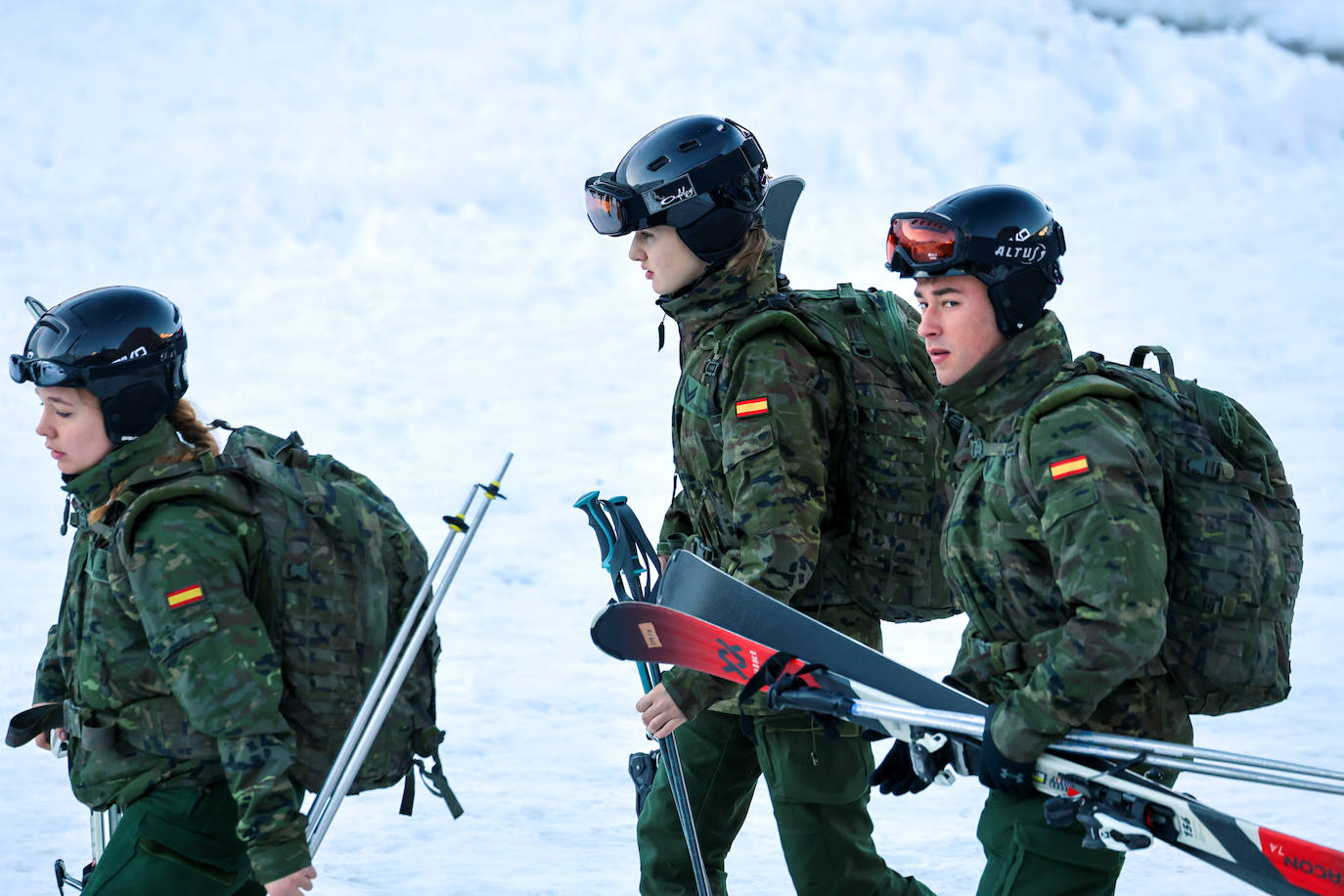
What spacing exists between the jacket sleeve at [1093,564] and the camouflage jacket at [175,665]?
153 cm

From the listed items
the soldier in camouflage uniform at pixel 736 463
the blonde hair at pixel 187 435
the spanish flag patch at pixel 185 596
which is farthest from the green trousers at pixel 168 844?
the soldier in camouflage uniform at pixel 736 463

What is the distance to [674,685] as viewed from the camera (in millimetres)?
3922

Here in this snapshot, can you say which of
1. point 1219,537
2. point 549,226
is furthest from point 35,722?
point 549,226

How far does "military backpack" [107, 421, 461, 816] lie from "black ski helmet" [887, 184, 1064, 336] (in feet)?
4.62

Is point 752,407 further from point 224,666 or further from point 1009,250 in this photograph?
point 224,666

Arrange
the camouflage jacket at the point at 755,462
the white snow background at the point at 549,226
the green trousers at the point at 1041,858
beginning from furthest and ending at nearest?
the white snow background at the point at 549,226 → the camouflage jacket at the point at 755,462 → the green trousers at the point at 1041,858

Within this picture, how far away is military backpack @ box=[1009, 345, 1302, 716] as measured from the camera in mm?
3092

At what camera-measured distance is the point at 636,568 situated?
434 centimetres

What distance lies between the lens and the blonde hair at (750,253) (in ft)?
14.0

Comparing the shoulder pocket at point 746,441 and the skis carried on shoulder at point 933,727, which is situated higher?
the shoulder pocket at point 746,441

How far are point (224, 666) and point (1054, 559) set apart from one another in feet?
5.70

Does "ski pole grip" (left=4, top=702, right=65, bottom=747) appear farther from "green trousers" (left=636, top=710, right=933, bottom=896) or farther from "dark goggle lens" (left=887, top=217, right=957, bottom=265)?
"dark goggle lens" (left=887, top=217, right=957, bottom=265)

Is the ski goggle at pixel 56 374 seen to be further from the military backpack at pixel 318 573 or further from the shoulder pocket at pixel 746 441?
the shoulder pocket at pixel 746 441

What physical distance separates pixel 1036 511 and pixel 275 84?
18377 millimetres
